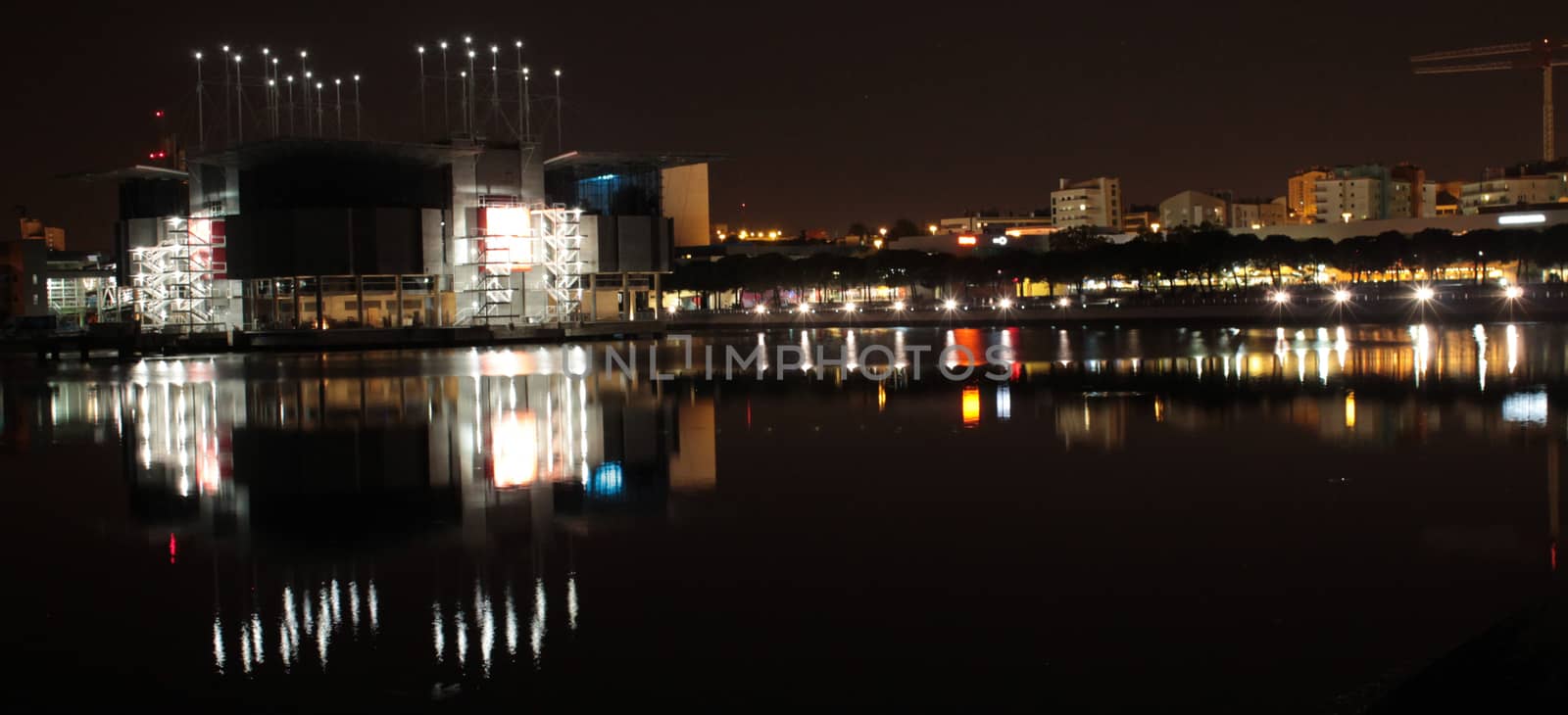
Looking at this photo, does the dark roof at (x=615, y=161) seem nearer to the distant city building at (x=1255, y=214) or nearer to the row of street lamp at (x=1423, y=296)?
the row of street lamp at (x=1423, y=296)

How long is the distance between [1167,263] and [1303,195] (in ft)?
367

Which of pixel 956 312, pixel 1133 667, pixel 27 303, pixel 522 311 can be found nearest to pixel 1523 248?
pixel 956 312

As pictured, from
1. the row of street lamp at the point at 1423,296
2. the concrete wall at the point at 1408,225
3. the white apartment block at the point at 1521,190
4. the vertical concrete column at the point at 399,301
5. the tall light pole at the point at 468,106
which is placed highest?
the white apartment block at the point at 1521,190

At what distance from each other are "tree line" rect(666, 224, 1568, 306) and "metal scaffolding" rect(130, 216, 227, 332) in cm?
4318

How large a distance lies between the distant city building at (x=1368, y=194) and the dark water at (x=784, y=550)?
168054mm

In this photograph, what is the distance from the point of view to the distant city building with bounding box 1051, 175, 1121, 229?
191125 millimetres

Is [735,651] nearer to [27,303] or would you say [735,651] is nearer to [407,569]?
[407,569]

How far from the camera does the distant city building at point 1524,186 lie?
531 feet

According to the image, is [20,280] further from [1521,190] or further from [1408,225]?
[1521,190]

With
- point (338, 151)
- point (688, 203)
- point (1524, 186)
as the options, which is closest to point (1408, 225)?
point (688, 203)

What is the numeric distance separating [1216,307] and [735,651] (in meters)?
64.5

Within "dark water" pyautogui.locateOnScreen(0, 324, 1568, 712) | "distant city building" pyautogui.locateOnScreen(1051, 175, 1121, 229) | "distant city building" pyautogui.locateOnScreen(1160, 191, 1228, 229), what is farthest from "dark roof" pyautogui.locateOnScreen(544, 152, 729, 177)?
"distant city building" pyautogui.locateOnScreen(1051, 175, 1121, 229)

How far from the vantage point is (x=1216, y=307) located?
68062 mm

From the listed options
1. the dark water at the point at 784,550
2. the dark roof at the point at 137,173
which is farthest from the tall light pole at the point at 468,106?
the dark water at the point at 784,550
